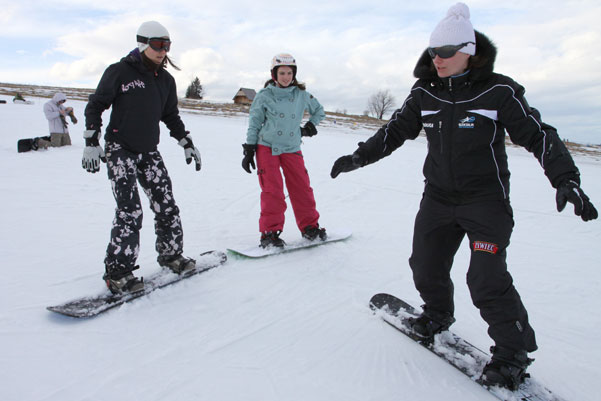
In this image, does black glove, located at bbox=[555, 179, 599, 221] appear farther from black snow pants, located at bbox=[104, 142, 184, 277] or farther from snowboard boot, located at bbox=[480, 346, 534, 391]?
black snow pants, located at bbox=[104, 142, 184, 277]

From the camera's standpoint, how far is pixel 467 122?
206 centimetres

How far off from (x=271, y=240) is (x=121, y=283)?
1539 mm

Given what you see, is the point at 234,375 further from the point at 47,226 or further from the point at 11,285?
the point at 47,226

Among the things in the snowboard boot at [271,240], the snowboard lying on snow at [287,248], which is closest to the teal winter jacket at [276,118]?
the snowboard boot at [271,240]

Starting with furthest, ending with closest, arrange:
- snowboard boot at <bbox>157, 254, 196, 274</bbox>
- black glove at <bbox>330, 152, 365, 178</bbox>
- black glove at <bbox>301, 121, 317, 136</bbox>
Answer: black glove at <bbox>301, 121, 317, 136</bbox>, snowboard boot at <bbox>157, 254, 196, 274</bbox>, black glove at <bbox>330, 152, 365, 178</bbox>

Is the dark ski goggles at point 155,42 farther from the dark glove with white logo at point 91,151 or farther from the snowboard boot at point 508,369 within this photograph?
the snowboard boot at point 508,369

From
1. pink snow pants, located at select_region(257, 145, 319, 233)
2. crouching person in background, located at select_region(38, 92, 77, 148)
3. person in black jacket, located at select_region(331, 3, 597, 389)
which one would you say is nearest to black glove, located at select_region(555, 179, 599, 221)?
person in black jacket, located at select_region(331, 3, 597, 389)

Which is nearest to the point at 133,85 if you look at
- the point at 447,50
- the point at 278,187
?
the point at 278,187

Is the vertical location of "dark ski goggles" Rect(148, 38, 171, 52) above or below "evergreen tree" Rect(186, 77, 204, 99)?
below

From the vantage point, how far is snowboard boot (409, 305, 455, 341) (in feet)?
8.02

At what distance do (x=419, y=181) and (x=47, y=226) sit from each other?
270 inches

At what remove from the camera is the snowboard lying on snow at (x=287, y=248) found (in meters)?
3.68

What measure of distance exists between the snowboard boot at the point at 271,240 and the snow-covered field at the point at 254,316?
195 millimetres

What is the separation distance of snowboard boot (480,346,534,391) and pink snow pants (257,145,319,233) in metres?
2.38
